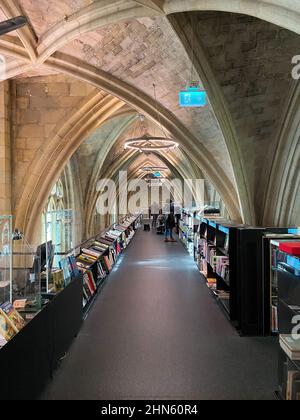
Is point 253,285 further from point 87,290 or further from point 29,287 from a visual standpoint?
point 29,287

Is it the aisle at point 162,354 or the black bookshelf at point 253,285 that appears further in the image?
the black bookshelf at point 253,285

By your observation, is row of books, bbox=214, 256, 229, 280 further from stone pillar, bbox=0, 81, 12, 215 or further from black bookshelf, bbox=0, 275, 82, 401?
stone pillar, bbox=0, 81, 12, 215

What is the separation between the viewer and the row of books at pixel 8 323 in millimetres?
3041

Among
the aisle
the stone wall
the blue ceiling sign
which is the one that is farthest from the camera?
the stone wall

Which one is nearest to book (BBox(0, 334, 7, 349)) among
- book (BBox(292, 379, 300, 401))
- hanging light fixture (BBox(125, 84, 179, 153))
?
book (BBox(292, 379, 300, 401))

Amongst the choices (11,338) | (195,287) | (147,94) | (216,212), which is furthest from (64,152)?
(11,338)

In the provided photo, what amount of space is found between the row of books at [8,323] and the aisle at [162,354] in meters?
0.99

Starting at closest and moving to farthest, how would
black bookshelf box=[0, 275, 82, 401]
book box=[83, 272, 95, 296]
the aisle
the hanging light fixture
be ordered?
1. black bookshelf box=[0, 275, 82, 401]
2. the aisle
3. book box=[83, 272, 95, 296]
4. the hanging light fixture

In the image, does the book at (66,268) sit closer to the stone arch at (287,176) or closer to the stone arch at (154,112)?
the stone arch at (154,112)

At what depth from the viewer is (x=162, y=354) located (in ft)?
16.0

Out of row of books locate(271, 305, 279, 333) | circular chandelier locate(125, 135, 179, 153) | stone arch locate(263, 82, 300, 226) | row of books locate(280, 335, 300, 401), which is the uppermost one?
circular chandelier locate(125, 135, 179, 153)

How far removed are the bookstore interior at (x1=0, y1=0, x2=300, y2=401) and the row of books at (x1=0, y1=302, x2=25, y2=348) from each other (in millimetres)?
13

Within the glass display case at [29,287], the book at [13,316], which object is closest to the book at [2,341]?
the book at [13,316]

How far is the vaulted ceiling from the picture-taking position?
21.5ft
